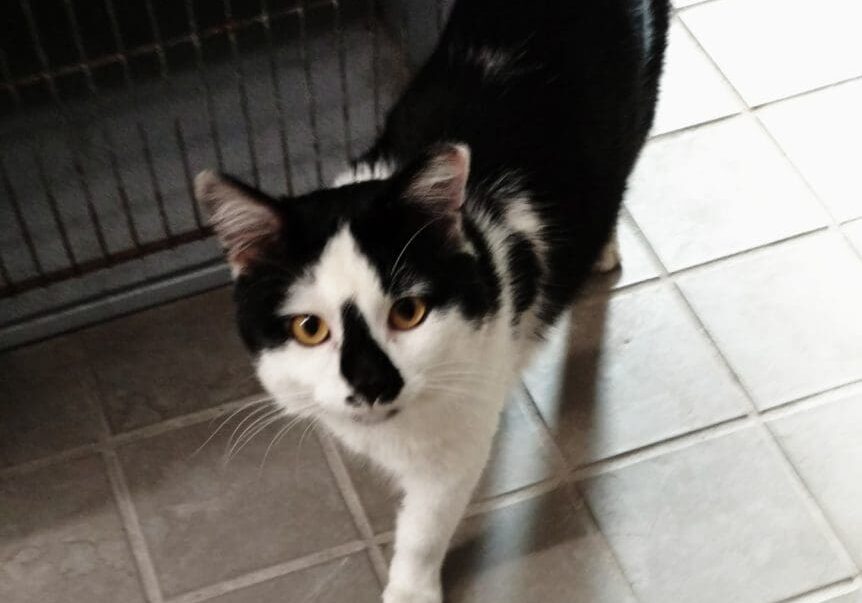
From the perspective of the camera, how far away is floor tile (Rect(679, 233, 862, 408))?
5.32 feet

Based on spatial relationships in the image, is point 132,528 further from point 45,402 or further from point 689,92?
point 689,92

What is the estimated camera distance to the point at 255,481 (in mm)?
1535

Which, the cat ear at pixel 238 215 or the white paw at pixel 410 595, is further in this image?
the white paw at pixel 410 595

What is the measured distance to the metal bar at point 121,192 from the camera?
1.68 meters

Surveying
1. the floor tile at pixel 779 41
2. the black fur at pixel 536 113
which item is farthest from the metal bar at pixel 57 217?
the floor tile at pixel 779 41

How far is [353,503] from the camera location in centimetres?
151

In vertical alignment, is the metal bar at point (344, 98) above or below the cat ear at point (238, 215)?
below

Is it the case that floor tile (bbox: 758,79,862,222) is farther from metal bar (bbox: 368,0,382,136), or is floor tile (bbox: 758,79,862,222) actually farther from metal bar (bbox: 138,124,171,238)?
metal bar (bbox: 138,124,171,238)

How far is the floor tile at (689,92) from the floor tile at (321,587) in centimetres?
97

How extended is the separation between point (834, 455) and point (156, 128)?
4.08 feet

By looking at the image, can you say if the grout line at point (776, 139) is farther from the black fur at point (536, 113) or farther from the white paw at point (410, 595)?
the white paw at point (410, 595)

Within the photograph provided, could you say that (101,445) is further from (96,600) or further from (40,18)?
(40,18)

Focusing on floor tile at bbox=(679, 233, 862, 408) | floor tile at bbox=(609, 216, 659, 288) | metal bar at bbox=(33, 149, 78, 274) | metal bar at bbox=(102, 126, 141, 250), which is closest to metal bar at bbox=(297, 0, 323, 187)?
metal bar at bbox=(102, 126, 141, 250)

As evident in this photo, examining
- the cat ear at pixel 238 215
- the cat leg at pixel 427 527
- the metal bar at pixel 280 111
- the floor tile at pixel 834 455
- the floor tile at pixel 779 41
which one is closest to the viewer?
the cat ear at pixel 238 215
